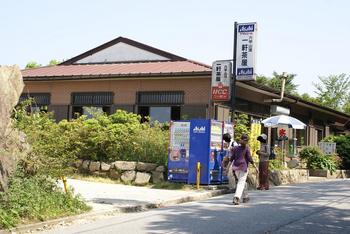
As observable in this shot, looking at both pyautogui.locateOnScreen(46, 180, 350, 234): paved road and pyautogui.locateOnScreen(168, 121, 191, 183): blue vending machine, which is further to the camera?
pyautogui.locateOnScreen(168, 121, 191, 183): blue vending machine

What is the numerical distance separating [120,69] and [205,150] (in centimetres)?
930

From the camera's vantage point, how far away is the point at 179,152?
15953 mm

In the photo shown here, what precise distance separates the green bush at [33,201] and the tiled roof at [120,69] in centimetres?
1120

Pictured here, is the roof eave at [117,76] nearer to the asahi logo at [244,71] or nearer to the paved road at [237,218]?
the asahi logo at [244,71]

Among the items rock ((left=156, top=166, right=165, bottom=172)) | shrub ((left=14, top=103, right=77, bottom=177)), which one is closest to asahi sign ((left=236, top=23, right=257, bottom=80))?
rock ((left=156, top=166, right=165, bottom=172))

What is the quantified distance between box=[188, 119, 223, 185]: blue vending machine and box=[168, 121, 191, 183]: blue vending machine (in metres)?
0.17

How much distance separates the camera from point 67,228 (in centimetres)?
907

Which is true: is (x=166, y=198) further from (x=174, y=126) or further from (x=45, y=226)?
(x=45, y=226)

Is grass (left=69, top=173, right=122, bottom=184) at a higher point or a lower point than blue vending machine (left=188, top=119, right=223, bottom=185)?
lower

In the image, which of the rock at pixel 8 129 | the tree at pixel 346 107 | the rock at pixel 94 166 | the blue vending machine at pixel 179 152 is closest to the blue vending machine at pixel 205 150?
the blue vending machine at pixel 179 152

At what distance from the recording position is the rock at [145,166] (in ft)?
53.8

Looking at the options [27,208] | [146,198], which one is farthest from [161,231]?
[146,198]

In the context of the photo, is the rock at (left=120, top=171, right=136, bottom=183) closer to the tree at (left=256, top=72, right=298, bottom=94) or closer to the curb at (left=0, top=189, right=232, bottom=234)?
the curb at (left=0, top=189, right=232, bottom=234)

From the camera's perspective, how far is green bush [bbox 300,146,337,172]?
24.6 meters
